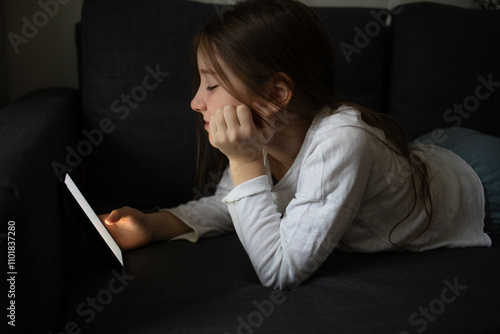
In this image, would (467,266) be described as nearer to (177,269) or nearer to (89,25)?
(177,269)

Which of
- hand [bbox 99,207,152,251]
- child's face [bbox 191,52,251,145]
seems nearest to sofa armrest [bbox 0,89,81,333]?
hand [bbox 99,207,152,251]

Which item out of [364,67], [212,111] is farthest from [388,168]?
[364,67]

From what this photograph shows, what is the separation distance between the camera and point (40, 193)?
659 millimetres

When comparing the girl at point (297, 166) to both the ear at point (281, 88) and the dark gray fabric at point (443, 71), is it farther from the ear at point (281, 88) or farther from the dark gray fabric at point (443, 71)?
the dark gray fabric at point (443, 71)

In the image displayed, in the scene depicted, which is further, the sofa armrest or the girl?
the girl

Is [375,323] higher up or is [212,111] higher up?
[212,111]

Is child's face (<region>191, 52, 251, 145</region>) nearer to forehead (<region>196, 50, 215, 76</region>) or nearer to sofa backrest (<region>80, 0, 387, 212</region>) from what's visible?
forehead (<region>196, 50, 215, 76</region>)

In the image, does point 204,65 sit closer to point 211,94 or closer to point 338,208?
point 211,94

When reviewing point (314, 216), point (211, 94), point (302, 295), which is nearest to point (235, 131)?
point (211, 94)

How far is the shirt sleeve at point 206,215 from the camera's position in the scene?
1.04m

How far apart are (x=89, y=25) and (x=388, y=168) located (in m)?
0.78

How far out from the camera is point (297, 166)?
3.14ft

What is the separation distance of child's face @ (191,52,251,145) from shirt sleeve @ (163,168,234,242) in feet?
0.77

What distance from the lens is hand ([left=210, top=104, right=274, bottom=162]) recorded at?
0.86m
